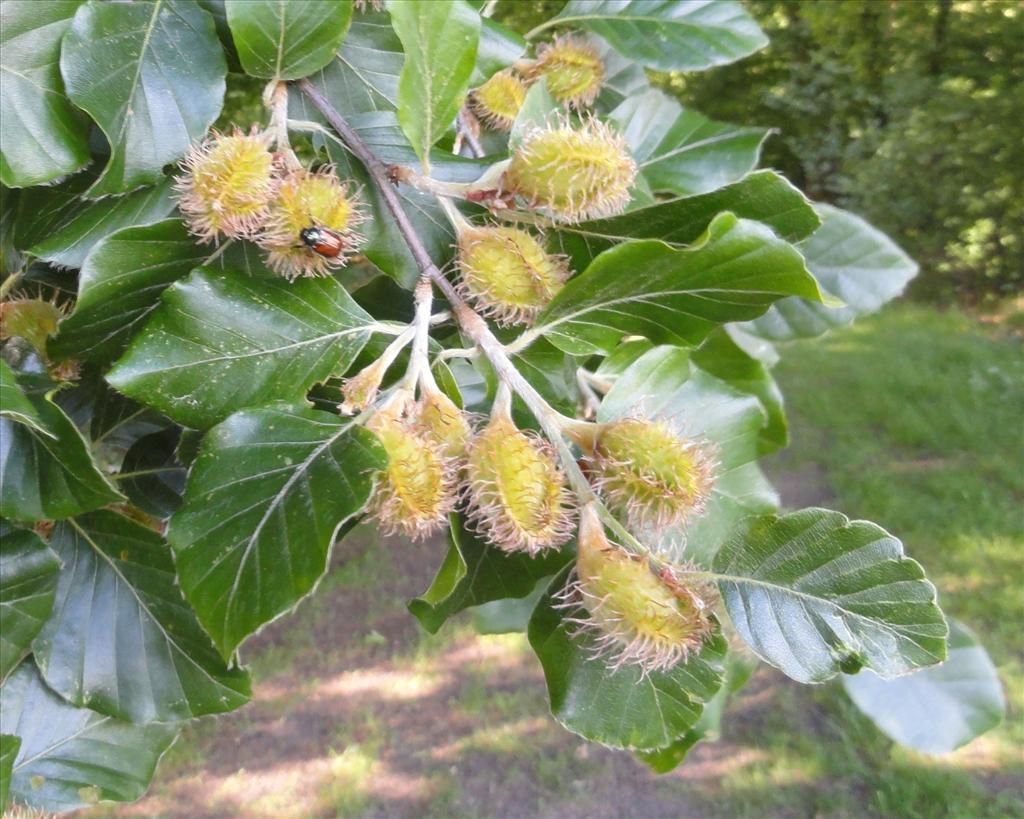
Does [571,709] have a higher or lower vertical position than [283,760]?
higher

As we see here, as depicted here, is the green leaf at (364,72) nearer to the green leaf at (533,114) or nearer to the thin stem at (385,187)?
the thin stem at (385,187)

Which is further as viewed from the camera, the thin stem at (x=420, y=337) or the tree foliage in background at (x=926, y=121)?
the tree foliage in background at (x=926, y=121)

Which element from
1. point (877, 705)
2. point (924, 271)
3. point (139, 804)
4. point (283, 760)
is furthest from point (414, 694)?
point (924, 271)

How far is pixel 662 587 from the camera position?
0.60 metres

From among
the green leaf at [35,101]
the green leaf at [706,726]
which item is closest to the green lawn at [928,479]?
the green leaf at [706,726]

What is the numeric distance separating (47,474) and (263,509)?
0.26m

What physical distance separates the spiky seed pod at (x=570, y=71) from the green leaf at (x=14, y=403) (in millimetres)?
574

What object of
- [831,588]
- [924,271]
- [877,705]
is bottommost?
[924,271]

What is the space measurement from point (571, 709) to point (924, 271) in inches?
261

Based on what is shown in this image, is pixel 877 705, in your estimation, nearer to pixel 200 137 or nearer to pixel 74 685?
pixel 74 685

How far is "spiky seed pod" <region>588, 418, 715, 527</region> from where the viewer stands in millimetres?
625

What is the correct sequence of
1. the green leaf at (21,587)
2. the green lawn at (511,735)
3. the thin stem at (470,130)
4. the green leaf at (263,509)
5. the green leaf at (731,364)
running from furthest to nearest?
the green lawn at (511,735)
the green leaf at (731,364)
the thin stem at (470,130)
the green leaf at (21,587)
the green leaf at (263,509)

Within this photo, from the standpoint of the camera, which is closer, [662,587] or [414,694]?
[662,587]

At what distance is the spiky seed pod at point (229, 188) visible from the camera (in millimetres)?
626
